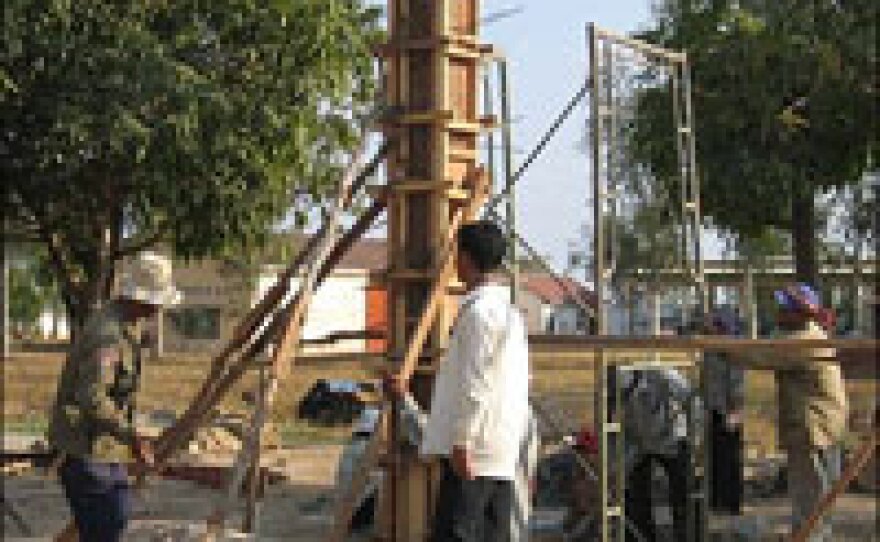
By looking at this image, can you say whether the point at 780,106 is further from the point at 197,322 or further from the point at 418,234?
the point at 197,322

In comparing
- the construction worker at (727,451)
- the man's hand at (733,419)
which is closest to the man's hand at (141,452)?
the construction worker at (727,451)

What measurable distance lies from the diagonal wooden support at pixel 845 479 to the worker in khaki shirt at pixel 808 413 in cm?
186

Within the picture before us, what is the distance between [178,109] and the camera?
54.9ft

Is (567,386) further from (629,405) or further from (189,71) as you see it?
(629,405)

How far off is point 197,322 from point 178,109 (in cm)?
5428

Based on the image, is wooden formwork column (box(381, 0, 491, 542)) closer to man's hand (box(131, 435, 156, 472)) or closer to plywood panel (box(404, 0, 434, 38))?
plywood panel (box(404, 0, 434, 38))

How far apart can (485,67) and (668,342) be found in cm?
265

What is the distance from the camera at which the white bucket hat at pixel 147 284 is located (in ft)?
21.3

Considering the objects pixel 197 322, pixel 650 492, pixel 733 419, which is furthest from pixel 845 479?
pixel 197 322

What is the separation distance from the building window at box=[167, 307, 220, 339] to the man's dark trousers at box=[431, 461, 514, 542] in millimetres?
63402

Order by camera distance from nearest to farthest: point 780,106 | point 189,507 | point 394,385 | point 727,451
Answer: point 394,385 → point 727,451 → point 189,507 → point 780,106

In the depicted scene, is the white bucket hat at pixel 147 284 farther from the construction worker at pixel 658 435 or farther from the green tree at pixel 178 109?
the green tree at pixel 178 109

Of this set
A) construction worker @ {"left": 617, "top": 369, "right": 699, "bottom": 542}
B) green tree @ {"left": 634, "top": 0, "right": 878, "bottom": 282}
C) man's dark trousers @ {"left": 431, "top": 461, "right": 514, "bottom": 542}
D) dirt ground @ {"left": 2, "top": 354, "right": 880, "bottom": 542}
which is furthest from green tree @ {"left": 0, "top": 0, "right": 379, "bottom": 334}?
man's dark trousers @ {"left": 431, "top": 461, "right": 514, "bottom": 542}

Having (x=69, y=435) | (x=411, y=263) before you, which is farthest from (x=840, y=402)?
(x=69, y=435)
